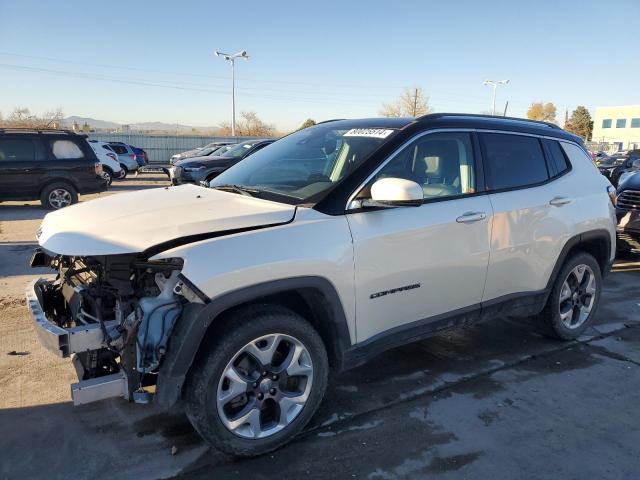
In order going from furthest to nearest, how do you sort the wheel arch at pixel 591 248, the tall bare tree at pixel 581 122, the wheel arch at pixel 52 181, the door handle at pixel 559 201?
the tall bare tree at pixel 581 122
the wheel arch at pixel 52 181
the wheel arch at pixel 591 248
the door handle at pixel 559 201

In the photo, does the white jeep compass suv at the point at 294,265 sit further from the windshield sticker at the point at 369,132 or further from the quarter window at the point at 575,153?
the quarter window at the point at 575,153

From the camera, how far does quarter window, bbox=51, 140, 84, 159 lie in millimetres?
11953

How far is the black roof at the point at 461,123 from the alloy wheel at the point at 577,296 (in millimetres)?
1237

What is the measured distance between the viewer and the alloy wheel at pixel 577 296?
4582 mm

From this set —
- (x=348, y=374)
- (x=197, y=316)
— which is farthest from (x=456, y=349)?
(x=197, y=316)

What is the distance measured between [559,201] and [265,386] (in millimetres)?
2851

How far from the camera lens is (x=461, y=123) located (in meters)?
3.75

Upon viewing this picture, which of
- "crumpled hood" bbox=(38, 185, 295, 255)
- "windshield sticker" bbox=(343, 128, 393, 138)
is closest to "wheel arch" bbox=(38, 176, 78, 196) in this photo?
"crumpled hood" bbox=(38, 185, 295, 255)

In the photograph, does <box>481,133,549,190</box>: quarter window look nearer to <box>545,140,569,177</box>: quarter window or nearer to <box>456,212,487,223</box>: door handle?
<box>545,140,569,177</box>: quarter window

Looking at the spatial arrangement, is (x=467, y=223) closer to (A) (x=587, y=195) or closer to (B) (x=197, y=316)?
(A) (x=587, y=195)

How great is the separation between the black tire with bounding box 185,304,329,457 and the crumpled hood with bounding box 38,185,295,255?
0.50 meters

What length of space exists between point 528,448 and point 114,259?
2.60 m

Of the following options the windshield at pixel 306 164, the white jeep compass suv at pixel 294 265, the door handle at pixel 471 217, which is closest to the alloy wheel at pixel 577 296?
the white jeep compass suv at pixel 294 265

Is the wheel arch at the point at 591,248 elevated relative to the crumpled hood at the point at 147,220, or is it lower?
lower
